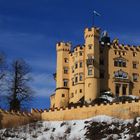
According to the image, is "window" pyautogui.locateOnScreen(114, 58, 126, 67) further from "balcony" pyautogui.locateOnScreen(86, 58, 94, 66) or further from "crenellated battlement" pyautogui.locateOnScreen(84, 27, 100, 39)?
"crenellated battlement" pyautogui.locateOnScreen(84, 27, 100, 39)

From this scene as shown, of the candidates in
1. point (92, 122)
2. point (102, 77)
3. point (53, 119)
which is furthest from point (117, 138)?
point (102, 77)

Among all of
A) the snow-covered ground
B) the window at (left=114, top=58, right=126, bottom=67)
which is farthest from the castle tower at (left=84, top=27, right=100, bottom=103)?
the snow-covered ground

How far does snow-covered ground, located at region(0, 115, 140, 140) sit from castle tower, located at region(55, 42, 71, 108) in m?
21.1

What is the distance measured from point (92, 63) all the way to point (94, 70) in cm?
129

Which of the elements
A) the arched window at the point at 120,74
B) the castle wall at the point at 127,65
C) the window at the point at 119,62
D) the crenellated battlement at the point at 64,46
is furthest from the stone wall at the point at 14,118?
the crenellated battlement at the point at 64,46

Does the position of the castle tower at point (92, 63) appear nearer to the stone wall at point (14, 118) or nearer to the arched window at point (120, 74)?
the arched window at point (120, 74)

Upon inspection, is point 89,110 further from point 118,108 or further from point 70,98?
point 70,98

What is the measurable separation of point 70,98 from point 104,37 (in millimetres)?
13712

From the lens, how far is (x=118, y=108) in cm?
8756

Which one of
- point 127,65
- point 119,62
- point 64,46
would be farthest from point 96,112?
point 64,46

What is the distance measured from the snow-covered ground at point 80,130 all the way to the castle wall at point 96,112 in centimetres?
101

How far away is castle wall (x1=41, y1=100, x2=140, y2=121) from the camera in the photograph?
86.1 meters

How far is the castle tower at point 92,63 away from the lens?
10931 centimetres

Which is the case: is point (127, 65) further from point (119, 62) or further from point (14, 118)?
point (14, 118)
